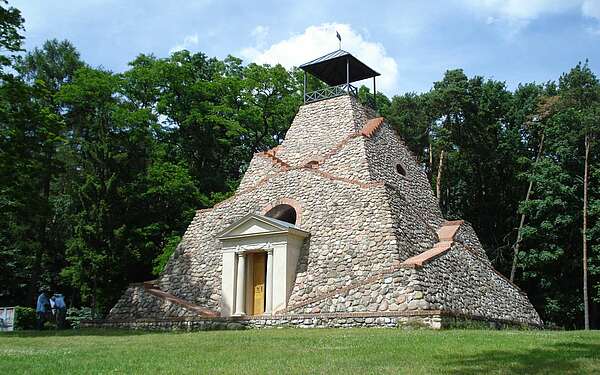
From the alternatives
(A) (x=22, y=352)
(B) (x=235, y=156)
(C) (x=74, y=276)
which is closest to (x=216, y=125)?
(B) (x=235, y=156)

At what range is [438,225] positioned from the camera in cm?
2550

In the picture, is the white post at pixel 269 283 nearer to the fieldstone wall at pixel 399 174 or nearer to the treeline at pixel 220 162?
the fieldstone wall at pixel 399 174

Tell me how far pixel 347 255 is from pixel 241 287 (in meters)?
4.07

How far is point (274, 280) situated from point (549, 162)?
1807 cm

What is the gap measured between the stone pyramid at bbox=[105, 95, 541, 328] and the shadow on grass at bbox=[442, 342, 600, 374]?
17.1ft

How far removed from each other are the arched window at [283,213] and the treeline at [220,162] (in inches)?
252

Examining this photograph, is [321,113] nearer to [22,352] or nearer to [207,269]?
[207,269]

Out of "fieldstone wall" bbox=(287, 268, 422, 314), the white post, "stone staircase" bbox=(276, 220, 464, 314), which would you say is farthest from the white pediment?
"fieldstone wall" bbox=(287, 268, 422, 314)

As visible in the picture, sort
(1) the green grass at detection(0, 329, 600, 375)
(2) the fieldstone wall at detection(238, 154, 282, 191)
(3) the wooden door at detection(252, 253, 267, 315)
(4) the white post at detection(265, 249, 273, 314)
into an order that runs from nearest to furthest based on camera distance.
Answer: (1) the green grass at detection(0, 329, 600, 375)
(4) the white post at detection(265, 249, 273, 314)
(3) the wooden door at detection(252, 253, 267, 315)
(2) the fieldstone wall at detection(238, 154, 282, 191)

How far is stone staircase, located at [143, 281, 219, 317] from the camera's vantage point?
66.8ft

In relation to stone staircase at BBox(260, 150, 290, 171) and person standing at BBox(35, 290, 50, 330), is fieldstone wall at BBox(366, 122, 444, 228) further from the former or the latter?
person standing at BBox(35, 290, 50, 330)

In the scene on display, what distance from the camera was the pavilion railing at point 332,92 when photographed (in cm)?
2924

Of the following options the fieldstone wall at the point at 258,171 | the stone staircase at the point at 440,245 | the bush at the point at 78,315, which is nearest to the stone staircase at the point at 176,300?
the bush at the point at 78,315

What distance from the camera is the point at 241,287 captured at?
68.9 feet
